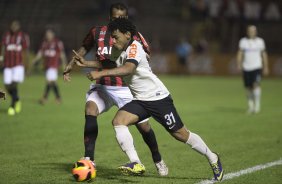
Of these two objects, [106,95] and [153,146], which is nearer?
[153,146]

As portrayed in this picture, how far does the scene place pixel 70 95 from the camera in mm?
24359

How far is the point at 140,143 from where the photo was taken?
474 inches

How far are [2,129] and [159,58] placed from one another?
26.4 metres

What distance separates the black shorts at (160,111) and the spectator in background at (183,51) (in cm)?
3009

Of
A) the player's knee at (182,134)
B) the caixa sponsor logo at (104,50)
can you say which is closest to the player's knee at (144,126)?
the player's knee at (182,134)

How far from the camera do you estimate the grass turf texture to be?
8766 millimetres

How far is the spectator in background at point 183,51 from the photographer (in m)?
38.1

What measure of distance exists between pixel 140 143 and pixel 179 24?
29669 millimetres

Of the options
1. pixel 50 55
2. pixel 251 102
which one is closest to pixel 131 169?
pixel 251 102

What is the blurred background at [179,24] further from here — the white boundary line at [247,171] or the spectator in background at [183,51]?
the white boundary line at [247,171]

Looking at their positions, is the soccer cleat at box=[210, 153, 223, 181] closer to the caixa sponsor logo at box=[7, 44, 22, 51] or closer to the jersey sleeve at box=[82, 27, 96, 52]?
the jersey sleeve at box=[82, 27, 96, 52]

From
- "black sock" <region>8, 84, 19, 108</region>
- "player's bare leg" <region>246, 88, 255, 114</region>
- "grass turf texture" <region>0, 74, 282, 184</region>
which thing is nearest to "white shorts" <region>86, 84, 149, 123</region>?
"grass turf texture" <region>0, 74, 282, 184</region>

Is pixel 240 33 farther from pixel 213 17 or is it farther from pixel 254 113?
pixel 254 113

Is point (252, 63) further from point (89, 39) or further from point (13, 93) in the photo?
point (89, 39)
